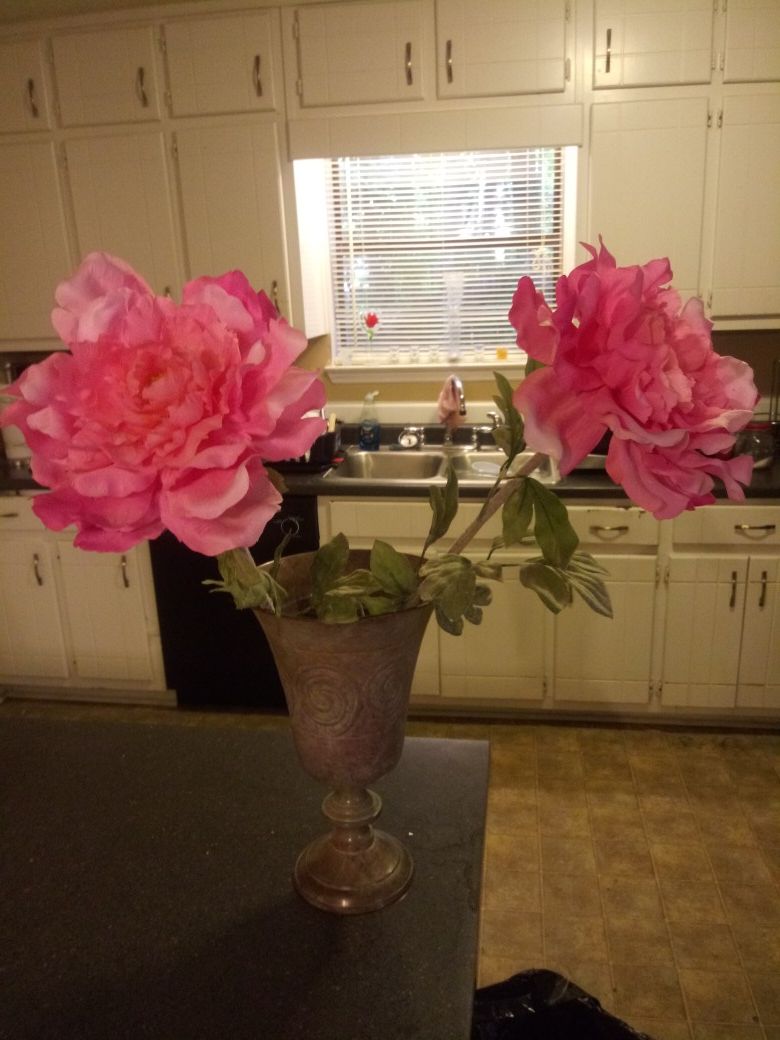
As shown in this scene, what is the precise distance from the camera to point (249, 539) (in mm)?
487

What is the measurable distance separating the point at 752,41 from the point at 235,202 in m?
1.69

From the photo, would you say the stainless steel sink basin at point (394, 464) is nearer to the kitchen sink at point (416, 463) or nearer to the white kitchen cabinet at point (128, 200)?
the kitchen sink at point (416, 463)

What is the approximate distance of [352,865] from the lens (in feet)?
2.64

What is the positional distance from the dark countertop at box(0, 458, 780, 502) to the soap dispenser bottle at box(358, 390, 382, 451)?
0.33 m

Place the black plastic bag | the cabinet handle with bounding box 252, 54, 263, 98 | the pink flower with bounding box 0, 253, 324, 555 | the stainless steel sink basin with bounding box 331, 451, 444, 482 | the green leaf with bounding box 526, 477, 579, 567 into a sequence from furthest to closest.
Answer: the stainless steel sink basin with bounding box 331, 451, 444, 482 < the cabinet handle with bounding box 252, 54, 263, 98 < the black plastic bag < the green leaf with bounding box 526, 477, 579, 567 < the pink flower with bounding box 0, 253, 324, 555

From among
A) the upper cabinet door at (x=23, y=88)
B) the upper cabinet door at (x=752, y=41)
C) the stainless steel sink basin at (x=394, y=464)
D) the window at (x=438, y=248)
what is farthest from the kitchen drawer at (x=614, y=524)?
the upper cabinet door at (x=23, y=88)

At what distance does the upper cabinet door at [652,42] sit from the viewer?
8.00ft

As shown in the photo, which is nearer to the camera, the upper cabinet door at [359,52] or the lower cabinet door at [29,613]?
the upper cabinet door at [359,52]

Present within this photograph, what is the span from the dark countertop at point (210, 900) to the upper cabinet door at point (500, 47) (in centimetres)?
224

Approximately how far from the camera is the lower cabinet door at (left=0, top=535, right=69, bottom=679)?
2.90 m

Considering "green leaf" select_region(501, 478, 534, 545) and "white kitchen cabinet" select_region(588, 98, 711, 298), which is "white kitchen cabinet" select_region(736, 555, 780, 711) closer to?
"white kitchen cabinet" select_region(588, 98, 711, 298)

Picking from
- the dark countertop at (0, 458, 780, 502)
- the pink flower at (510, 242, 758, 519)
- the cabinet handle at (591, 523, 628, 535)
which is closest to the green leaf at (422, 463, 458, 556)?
the pink flower at (510, 242, 758, 519)

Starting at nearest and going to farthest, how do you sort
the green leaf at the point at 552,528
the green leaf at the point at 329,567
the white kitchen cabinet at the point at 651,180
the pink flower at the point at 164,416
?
the pink flower at the point at 164,416 < the green leaf at the point at 552,528 < the green leaf at the point at 329,567 < the white kitchen cabinet at the point at 651,180

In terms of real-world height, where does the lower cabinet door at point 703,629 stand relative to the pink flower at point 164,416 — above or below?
below
